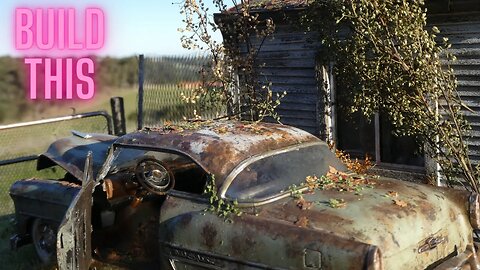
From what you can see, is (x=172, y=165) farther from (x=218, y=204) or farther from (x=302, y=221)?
(x=302, y=221)

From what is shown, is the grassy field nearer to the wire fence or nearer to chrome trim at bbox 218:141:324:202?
the wire fence

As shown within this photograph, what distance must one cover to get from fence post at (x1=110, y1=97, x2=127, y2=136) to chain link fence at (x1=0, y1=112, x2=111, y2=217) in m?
0.25

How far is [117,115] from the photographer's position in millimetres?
11930

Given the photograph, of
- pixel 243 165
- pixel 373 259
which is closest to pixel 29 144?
pixel 243 165

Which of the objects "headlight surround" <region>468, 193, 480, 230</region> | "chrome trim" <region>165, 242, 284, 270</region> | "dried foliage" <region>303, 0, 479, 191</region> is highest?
"dried foliage" <region>303, 0, 479, 191</region>

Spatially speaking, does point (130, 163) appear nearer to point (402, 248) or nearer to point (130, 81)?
point (402, 248)

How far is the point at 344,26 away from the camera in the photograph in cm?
866

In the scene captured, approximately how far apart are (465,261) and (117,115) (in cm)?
859

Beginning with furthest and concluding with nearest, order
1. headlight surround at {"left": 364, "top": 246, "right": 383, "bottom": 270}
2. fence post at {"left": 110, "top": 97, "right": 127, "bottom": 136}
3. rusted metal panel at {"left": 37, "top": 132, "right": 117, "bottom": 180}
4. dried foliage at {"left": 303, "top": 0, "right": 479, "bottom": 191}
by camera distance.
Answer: fence post at {"left": 110, "top": 97, "right": 127, "bottom": 136} → dried foliage at {"left": 303, "top": 0, "right": 479, "bottom": 191} → rusted metal panel at {"left": 37, "top": 132, "right": 117, "bottom": 180} → headlight surround at {"left": 364, "top": 246, "right": 383, "bottom": 270}

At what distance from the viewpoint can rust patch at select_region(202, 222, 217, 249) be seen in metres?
4.38

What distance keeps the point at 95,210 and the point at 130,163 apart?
651mm

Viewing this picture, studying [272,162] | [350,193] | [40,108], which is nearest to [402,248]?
[350,193]

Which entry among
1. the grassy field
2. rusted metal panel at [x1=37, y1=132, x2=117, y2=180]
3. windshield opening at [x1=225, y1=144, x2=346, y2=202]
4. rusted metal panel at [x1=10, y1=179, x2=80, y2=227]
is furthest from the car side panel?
the grassy field

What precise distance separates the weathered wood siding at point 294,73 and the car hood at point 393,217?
181 inches
